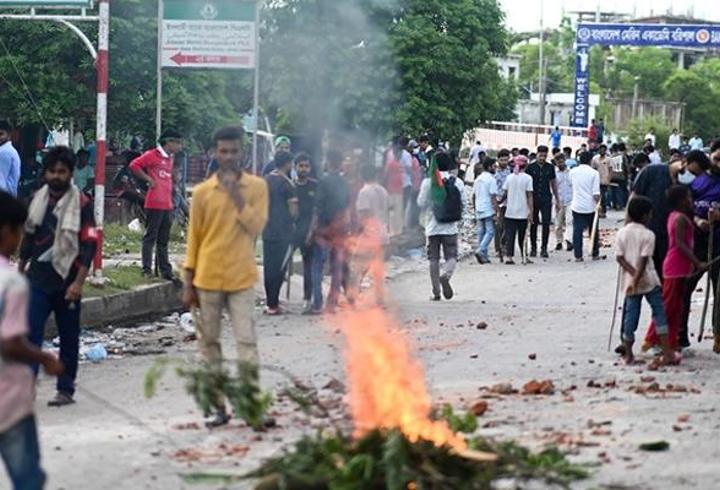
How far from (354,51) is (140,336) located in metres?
3.49

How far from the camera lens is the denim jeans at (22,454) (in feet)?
21.3

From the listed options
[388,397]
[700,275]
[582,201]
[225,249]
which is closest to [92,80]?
[582,201]

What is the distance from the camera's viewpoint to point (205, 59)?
20.6 meters

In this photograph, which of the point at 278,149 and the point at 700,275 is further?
the point at 278,149

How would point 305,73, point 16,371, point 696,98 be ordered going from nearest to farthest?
point 16,371 < point 305,73 < point 696,98

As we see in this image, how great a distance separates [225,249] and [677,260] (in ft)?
15.7

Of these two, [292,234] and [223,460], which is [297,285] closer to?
[292,234]

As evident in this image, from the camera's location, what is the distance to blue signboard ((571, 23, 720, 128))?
191 ft

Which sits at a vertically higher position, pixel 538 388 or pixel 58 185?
pixel 58 185

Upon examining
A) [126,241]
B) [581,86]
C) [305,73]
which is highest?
[581,86]

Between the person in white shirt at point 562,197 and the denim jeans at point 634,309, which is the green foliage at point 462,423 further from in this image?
the person in white shirt at point 562,197

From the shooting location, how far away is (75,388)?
456 inches

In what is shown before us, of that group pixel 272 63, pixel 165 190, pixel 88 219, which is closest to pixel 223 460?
pixel 88 219

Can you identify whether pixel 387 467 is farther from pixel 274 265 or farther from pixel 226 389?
pixel 274 265
